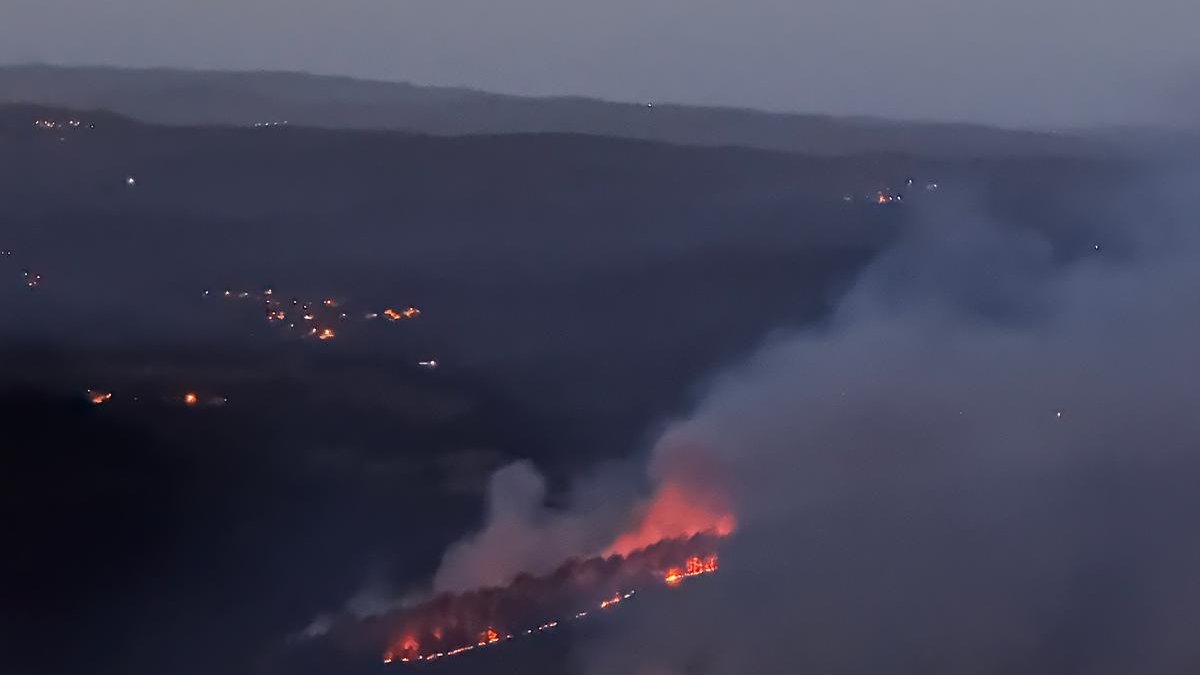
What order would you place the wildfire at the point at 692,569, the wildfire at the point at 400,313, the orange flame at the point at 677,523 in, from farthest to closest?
the wildfire at the point at 400,313 < the orange flame at the point at 677,523 < the wildfire at the point at 692,569

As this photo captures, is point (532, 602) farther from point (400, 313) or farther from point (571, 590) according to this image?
point (400, 313)

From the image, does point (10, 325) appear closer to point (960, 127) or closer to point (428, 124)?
point (428, 124)

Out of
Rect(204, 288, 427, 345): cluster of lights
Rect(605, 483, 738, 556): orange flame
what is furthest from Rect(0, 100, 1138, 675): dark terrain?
Rect(605, 483, 738, 556): orange flame

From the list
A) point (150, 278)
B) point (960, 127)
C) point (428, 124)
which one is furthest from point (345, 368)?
point (960, 127)

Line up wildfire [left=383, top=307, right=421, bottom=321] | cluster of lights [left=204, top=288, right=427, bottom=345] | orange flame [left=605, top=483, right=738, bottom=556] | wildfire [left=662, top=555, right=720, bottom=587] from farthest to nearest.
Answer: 1. wildfire [left=383, top=307, right=421, bottom=321]
2. cluster of lights [left=204, top=288, right=427, bottom=345]
3. orange flame [left=605, top=483, right=738, bottom=556]
4. wildfire [left=662, top=555, right=720, bottom=587]

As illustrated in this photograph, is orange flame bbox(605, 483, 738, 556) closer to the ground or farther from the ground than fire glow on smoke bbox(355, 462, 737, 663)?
farther from the ground

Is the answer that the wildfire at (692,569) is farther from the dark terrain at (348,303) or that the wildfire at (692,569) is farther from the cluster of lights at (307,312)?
the cluster of lights at (307,312)

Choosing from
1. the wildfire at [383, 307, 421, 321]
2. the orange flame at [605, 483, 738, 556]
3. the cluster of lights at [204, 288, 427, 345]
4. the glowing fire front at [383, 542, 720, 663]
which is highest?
the wildfire at [383, 307, 421, 321]

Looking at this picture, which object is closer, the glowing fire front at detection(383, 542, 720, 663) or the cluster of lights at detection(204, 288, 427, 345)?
the glowing fire front at detection(383, 542, 720, 663)

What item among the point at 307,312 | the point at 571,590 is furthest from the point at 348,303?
the point at 571,590

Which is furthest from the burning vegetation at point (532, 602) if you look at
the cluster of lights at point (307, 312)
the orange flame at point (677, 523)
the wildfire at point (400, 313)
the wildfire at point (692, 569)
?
the wildfire at point (400, 313)

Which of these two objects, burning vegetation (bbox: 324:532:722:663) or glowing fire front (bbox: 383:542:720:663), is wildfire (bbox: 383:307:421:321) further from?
glowing fire front (bbox: 383:542:720:663)
